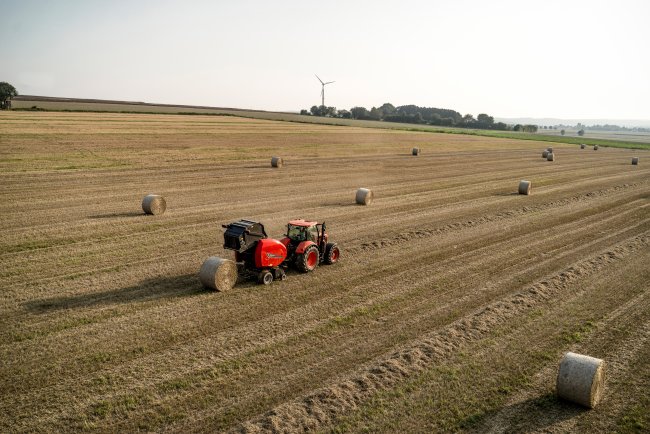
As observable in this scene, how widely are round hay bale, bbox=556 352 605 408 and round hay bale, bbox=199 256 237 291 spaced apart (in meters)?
7.84

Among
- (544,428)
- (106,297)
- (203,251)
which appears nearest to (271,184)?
(203,251)

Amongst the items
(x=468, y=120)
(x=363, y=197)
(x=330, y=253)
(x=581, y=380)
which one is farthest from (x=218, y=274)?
(x=468, y=120)

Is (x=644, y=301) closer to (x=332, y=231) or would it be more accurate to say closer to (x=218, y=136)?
(x=332, y=231)

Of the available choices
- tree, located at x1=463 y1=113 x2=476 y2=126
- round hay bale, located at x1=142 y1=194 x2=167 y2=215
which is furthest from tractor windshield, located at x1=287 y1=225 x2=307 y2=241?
tree, located at x1=463 y1=113 x2=476 y2=126

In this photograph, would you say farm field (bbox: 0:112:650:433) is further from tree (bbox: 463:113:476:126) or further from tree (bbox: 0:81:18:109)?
tree (bbox: 463:113:476:126)

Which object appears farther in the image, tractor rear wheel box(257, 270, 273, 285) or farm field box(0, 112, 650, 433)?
tractor rear wheel box(257, 270, 273, 285)

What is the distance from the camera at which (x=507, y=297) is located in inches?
486

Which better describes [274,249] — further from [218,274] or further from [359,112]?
[359,112]

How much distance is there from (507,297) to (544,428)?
17.2 feet

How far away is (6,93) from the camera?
235 ft

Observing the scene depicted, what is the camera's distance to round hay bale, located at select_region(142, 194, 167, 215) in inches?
781

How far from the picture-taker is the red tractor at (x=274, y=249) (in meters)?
12.6

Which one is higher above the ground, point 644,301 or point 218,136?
point 218,136

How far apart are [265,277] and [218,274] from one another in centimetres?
134
